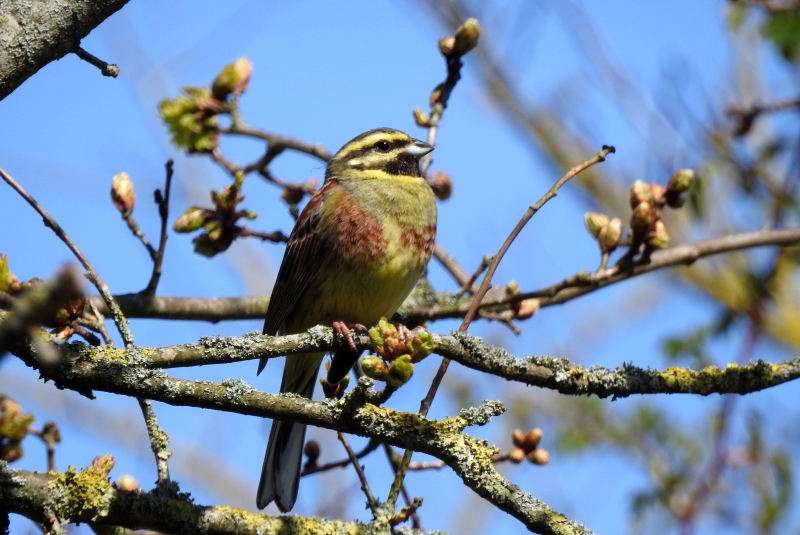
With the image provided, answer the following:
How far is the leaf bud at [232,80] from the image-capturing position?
16.6ft

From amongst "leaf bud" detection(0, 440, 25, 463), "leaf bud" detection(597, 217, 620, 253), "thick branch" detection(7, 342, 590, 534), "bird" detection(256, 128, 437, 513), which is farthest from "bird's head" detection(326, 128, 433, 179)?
"thick branch" detection(7, 342, 590, 534)

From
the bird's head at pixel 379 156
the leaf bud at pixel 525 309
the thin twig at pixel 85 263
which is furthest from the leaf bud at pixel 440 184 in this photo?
the thin twig at pixel 85 263

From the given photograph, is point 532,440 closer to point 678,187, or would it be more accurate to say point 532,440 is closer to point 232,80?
point 678,187

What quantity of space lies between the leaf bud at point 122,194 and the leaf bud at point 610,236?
7.23 ft

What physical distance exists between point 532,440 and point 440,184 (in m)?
2.12

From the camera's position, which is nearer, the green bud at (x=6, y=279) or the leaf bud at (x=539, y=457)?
the green bud at (x=6, y=279)

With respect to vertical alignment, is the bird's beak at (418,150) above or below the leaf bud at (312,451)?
above

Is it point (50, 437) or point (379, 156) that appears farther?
point (379, 156)

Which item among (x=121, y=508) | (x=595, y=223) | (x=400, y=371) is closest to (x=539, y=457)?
(x=595, y=223)

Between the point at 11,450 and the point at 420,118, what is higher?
the point at 420,118

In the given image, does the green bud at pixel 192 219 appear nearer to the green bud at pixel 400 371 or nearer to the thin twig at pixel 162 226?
the thin twig at pixel 162 226

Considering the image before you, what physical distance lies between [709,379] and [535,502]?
3.38ft

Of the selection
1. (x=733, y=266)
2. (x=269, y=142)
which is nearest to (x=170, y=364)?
(x=269, y=142)

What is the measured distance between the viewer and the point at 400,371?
259 centimetres
